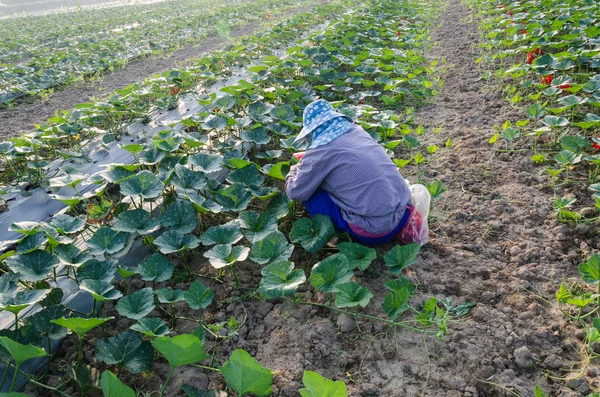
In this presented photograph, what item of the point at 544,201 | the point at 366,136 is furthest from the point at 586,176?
the point at 366,136

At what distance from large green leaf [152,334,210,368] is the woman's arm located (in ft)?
3.95

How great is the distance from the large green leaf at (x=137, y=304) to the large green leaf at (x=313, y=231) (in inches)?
34.9

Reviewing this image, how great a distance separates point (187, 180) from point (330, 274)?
1.30m

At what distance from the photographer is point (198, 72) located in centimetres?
608

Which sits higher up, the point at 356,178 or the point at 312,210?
the point at 356,178

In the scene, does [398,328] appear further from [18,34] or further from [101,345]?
[18,34]

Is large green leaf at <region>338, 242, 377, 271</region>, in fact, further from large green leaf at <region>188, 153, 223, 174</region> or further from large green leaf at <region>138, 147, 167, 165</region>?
large green leaf at <region>138, 147, 167, 165</region>

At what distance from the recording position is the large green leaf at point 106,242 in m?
2.36

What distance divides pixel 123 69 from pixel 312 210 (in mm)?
7743

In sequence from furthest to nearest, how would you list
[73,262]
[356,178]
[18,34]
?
[18,34] < [356,178] < [73,262]

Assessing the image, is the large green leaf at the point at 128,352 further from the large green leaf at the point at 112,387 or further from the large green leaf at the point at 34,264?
the large green leaf at the point at 34,264

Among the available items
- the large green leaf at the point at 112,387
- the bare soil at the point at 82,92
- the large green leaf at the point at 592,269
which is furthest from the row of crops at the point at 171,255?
the bare soil at the point at 82,92

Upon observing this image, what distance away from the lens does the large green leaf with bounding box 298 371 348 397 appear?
1454 millimetres

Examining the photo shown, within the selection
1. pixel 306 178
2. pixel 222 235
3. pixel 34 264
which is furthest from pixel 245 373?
pixel 34 264
